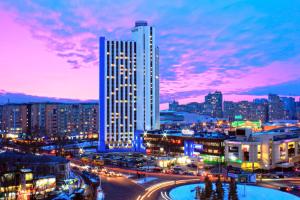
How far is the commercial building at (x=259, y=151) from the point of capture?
4788 centimetres

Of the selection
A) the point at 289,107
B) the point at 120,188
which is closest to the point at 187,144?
the point at 120,188

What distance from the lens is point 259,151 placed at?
158ft

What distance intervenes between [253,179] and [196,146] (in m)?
18.8

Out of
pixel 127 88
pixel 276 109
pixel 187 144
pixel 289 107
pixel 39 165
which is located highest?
pixel 127 88

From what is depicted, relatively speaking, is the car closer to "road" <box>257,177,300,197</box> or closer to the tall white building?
"road" <box>257,177,300,197</box>

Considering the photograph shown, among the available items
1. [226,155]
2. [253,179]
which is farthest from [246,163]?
[253,179]

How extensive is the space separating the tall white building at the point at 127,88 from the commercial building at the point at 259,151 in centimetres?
2804

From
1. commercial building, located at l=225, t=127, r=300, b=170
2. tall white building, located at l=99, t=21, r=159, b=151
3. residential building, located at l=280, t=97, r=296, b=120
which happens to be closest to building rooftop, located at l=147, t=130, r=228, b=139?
commercial building, located at l=225, t=127, r=300, b=170

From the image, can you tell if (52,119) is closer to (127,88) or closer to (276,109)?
(127,88)

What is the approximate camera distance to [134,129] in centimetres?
7531

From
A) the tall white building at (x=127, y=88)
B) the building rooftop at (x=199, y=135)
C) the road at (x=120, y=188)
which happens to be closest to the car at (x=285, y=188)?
the road at (x=120, y=188)

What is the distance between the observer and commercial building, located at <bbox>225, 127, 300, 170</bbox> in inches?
1885

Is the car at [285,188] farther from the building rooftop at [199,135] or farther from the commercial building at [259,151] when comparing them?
the building rooftop at [199,135]

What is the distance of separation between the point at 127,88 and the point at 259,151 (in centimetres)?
3346
